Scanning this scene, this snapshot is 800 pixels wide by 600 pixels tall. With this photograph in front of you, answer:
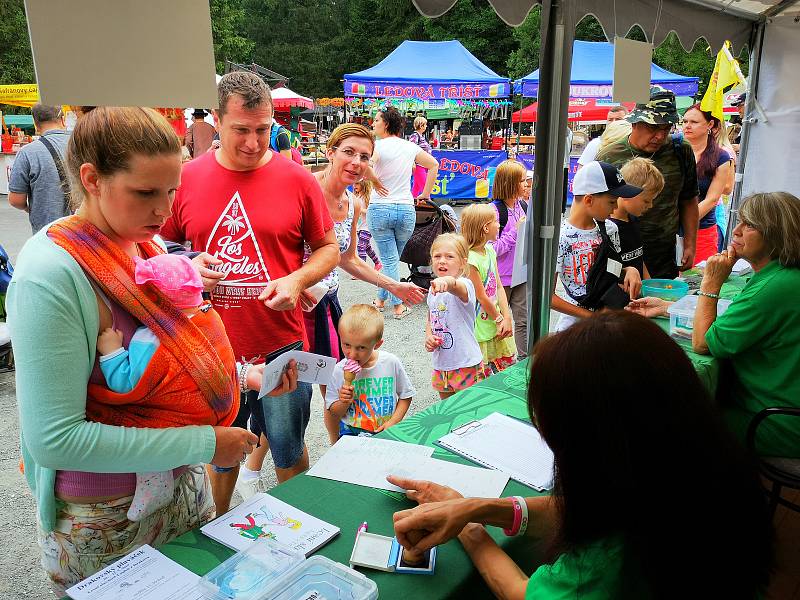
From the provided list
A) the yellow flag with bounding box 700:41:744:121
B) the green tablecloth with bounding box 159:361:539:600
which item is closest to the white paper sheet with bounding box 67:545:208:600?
the green tablecloth with bounding box 159:361:539:600

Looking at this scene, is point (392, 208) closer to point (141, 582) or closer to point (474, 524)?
point (474, 524)

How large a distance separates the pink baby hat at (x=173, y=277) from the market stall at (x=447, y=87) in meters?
11.3

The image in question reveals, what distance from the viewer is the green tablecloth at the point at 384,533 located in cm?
122

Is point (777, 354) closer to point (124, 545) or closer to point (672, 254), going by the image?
point (672, 254)

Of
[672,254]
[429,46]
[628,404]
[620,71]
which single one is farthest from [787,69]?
[429,46]

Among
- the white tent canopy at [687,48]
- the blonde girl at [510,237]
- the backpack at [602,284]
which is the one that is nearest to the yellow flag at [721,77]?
the white tent canopy at [687,48]

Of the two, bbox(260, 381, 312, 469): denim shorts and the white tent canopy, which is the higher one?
the white tent canopy

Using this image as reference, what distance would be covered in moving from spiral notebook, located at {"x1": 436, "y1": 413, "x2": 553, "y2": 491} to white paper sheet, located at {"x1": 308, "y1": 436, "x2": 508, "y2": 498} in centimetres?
6

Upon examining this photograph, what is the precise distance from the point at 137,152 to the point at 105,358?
416mm

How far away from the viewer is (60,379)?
1.11m

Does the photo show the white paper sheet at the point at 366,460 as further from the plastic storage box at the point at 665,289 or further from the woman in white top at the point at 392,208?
the woman in white top at the point at 392,208

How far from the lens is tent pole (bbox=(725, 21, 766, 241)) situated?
16.6 ft

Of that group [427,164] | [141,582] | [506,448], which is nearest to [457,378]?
[506,448]

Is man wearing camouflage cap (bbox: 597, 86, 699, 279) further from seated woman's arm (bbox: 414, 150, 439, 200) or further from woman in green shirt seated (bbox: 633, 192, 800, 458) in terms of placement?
seated woman's arm (bbox: 414, 150, 439, 200)
